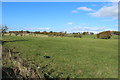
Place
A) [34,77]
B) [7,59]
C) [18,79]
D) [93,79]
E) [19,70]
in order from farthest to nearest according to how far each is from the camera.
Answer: [7,59] → [93,79] → [19,70] → [34,77] → [18,79]

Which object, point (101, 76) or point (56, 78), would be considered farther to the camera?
point (101, 76)

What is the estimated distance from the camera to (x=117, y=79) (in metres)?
7.16

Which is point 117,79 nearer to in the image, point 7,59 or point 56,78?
point 56,78

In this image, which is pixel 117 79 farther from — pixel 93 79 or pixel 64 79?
pixel 64 79

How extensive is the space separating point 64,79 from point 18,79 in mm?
2482

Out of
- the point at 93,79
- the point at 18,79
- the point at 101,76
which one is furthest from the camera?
the point at 101,76

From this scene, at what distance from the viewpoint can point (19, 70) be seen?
21.3ft

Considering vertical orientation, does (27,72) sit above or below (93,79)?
above

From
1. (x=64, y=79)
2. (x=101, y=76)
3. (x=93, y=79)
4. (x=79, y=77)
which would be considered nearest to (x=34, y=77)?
(x=64, y=79)

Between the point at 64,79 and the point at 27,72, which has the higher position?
the point at 27,72

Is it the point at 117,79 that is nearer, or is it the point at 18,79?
the point at 18,79

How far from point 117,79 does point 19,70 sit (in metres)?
5.65

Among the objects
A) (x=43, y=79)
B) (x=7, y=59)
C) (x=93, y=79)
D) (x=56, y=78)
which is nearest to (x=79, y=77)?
(x=93, y=79)

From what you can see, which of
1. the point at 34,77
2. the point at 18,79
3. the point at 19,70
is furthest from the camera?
the point at 19,70
